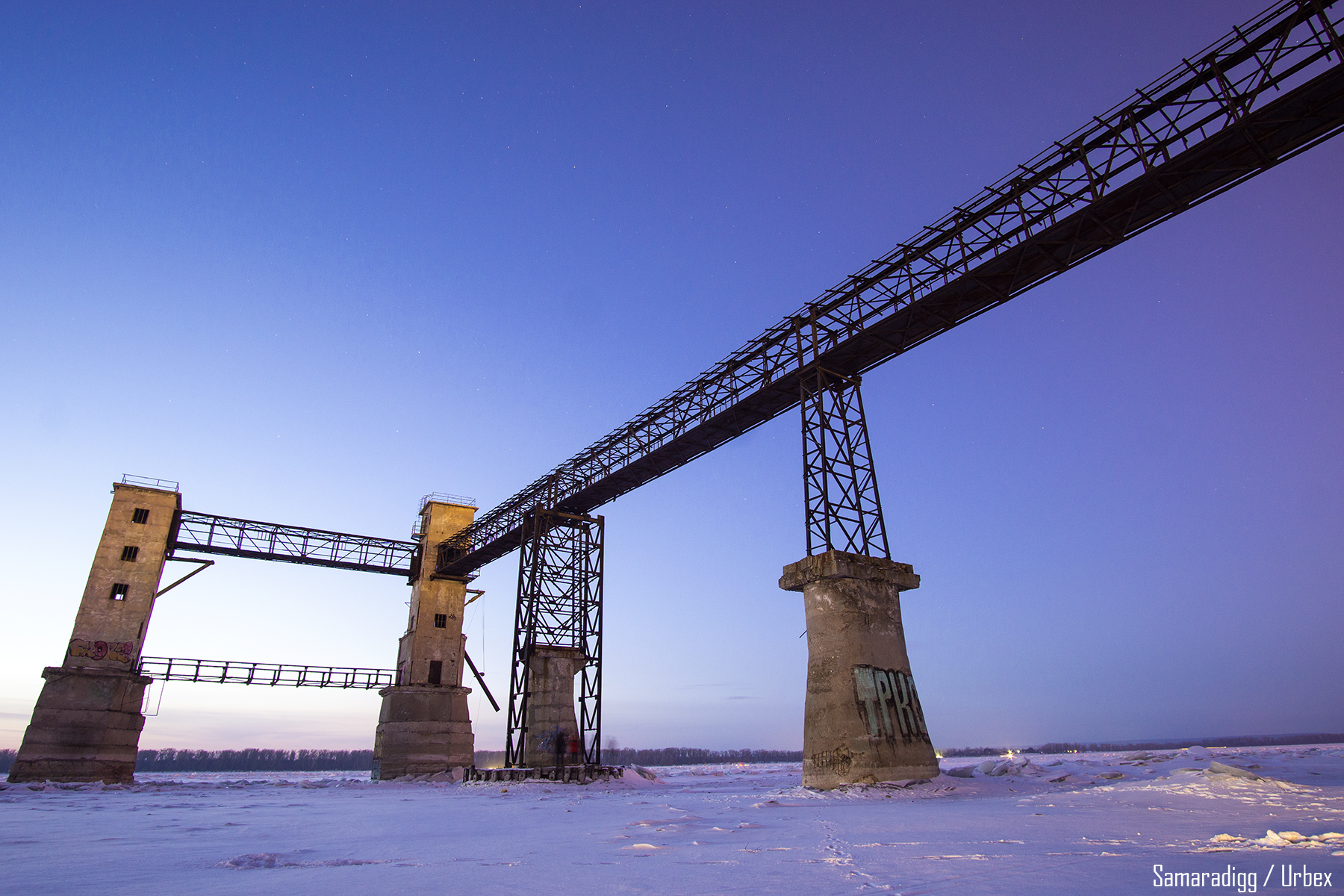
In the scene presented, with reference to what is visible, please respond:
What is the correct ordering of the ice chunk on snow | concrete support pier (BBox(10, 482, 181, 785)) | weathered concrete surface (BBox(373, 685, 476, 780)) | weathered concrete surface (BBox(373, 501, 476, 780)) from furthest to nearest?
weathered concrete surface (BBox(373, 501, 476, 780))
weathered concrete surface (BBox(373, 685, 476, 780))
concrete support pier (BBox(10, 482, 181, 785))
the ice chunk on snow

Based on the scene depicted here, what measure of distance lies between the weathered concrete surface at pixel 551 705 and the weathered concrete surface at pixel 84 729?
1430cm

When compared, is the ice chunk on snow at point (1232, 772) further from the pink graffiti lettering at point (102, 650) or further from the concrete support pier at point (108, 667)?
the pink graffiti lettering at point (102, 650)

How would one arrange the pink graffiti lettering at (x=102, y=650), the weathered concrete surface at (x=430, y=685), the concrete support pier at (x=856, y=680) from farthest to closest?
1. the weathered concrete surface at (x=430, y=685)
2. the pink graffiti lettering at (x=102, y=650)
3. the concrete support pier at (x=856, y=680)

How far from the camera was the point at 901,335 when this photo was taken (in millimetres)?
16922

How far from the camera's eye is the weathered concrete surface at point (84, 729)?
2388 centimetres

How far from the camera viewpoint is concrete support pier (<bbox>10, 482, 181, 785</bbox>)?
24.3 m

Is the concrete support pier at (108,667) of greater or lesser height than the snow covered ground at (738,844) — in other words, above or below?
above

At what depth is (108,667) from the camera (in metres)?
26.1

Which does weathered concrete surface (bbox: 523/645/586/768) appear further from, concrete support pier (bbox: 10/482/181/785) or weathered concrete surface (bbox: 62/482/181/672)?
weathered concrete surface (bbox: 62/482/181/672)

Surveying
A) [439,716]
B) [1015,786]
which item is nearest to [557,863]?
[1015,786]

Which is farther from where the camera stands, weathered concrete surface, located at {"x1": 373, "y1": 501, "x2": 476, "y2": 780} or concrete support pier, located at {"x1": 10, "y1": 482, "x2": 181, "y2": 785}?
weathered concrete surface, located at {"x1": 373, "y1": 501, "x2": 476, "y2": 780}

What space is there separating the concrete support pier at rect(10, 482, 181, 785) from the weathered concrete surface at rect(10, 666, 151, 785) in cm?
3

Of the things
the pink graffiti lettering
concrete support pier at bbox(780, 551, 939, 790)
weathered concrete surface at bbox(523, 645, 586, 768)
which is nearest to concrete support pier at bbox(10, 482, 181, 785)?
the pink graffiti lettering

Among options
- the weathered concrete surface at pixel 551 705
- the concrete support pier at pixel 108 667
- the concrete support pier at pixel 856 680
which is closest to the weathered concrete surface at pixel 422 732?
the weathered concrete surface at pixel 551 705
